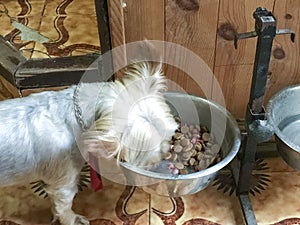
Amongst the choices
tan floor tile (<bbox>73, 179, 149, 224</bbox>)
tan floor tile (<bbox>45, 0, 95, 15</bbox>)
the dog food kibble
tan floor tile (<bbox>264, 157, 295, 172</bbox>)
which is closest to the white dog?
the dog food kibble

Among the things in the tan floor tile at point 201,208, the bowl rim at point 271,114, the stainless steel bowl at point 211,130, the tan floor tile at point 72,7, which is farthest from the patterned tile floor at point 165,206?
the tan floor tile at point 72,7

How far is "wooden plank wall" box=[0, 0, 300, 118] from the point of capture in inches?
52.1

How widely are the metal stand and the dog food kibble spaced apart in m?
0.10

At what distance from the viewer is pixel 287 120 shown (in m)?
1.54

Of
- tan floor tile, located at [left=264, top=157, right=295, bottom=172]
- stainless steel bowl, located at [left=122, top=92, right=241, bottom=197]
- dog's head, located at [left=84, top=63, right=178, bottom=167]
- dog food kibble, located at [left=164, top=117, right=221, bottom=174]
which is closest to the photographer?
dog's head, located at [left=84, top=63, right=178, bottom=167]

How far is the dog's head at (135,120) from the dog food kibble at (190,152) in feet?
0.55

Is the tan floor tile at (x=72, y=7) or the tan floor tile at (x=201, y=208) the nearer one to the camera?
the tan floor tile at (x=201, y=208)

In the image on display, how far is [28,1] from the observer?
2.39m

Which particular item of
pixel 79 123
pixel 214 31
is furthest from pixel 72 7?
pixel 79 123

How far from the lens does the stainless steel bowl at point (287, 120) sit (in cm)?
136

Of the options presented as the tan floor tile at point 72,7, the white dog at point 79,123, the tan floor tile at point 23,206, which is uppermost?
the white dog at point 79,123

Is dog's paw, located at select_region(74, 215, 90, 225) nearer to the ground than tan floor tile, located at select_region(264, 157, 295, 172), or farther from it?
nearer to the ground

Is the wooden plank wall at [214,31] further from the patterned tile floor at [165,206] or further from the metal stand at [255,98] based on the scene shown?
the patterned tile floor at [165,206]

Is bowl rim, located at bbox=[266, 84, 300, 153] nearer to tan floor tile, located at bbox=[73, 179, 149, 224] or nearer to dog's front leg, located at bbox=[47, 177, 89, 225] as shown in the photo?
tan floor tile, located at bbox=[73, 179, 149, 224]
